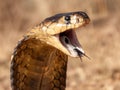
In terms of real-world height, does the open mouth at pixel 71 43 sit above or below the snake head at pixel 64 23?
below

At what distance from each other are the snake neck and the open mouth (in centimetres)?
18

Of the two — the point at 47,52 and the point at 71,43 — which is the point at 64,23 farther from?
the point at 47,52

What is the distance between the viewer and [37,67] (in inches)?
157

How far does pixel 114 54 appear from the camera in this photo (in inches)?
321

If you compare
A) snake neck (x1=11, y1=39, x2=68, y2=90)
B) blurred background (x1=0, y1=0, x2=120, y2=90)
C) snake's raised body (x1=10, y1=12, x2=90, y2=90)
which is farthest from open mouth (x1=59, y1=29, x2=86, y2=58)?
blurred background (x1=0, y1=0, x2=120, y2=90)

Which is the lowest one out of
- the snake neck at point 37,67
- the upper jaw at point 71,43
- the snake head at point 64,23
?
the snake neck at point 37,67

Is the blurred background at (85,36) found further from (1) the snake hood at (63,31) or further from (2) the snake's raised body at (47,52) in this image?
(1) the snake hood at (63,31)

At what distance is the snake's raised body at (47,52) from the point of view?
3744 millimetres

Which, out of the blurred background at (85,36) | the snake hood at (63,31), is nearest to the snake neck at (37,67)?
the snake hood at (63,31)

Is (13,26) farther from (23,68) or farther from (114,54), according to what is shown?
(23,68)

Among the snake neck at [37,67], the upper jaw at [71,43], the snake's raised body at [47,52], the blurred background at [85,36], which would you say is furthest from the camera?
the blurred background at [85,36]

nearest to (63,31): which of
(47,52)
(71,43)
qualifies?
(71,43)

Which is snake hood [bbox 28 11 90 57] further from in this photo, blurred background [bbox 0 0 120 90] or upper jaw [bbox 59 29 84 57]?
blurred background [bbox 0 0 120 90]

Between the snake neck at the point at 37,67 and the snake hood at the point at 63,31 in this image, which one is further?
the snake neck at the point at 37,67
